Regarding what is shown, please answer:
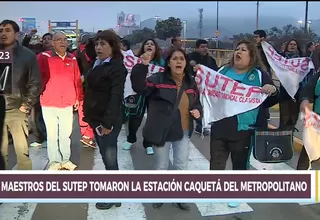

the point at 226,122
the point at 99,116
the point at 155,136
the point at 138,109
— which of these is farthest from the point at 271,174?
the point at 138,109

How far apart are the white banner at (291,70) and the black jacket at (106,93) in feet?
9.30

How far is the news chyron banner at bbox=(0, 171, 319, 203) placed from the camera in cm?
334

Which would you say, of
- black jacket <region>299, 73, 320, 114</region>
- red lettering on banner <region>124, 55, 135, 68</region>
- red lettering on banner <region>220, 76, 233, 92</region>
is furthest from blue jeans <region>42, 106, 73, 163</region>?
black jacket <region>299, 73, 320, 114</region>

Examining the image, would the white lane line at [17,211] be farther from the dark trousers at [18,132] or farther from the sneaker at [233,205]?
the sneaker at [233,205]

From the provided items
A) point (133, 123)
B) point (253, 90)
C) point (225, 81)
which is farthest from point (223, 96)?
point (133, 123)

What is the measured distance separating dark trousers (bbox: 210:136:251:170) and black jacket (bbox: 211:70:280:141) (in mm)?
58

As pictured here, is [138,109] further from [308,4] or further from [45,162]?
[308,4]

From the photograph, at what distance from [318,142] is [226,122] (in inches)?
33.0

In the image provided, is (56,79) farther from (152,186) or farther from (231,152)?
(152,186)

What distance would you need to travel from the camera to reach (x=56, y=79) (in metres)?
5.18

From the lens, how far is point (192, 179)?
336 cm

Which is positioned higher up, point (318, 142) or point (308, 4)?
point (308, 4)

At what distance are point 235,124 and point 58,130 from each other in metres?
2.25

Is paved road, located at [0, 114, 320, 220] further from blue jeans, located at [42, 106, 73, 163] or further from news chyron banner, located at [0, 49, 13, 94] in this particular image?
news chyron banner, located at [0, 49, 13, 94]
